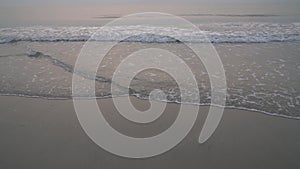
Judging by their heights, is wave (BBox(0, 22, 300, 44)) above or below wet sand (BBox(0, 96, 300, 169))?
above

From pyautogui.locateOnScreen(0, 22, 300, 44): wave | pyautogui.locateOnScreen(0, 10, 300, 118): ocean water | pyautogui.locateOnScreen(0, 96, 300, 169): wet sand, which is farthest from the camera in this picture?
pyautogui.locateOnScreen(0, 22, 300, 44): wave

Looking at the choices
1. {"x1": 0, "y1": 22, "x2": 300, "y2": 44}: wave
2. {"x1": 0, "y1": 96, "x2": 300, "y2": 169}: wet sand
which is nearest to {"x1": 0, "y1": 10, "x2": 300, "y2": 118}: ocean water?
{"x1": 0, "y1": 22, "x2": 300, "y2": 44}: wave

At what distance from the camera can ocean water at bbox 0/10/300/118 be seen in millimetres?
4641

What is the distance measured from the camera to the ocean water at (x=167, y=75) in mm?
4641

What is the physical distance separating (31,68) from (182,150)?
16.6 ft

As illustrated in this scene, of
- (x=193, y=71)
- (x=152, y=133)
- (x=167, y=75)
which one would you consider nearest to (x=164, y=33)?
(x=193, y=71)

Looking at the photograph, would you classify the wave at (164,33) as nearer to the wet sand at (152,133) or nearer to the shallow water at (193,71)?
the shallow water at (193,71)

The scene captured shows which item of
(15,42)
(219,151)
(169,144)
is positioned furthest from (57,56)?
(219,151)

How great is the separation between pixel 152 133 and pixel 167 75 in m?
2.42

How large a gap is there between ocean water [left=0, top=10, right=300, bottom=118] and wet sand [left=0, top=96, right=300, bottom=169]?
1.97ft

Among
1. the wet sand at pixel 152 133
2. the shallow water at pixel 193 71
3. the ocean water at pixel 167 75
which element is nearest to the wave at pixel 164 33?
the ocean water at pixel 167 75

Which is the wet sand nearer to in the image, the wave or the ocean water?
the ocean water

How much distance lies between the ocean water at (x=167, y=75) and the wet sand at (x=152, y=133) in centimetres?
60

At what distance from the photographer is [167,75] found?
18.6 ft
